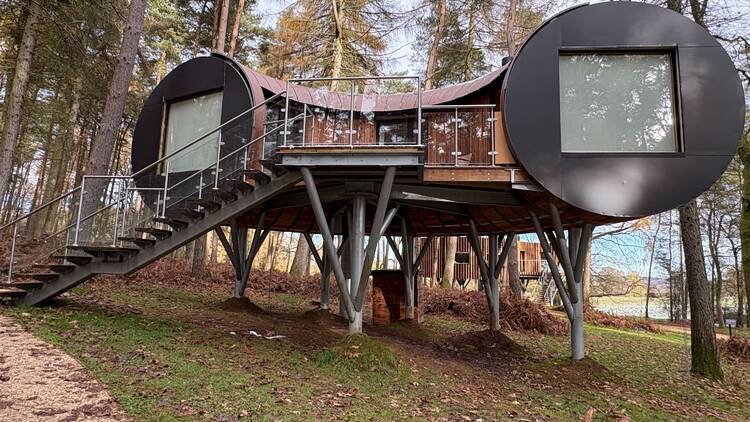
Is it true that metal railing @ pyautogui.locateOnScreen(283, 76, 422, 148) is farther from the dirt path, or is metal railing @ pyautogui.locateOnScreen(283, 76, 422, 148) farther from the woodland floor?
the dirt path

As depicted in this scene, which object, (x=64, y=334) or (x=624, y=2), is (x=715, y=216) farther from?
(x=64, y=334)

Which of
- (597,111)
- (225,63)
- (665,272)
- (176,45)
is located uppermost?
(176,45)

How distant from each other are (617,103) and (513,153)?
82.8 inches

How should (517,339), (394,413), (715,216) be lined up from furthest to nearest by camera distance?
1. (715,216)
2. (517,339)
3. (394,413)

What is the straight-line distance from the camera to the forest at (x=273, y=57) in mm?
10656

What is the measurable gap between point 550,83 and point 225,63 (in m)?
6.76

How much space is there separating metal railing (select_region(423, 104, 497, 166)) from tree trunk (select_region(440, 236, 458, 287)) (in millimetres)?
13633

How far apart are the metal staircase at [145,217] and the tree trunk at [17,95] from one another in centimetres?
394

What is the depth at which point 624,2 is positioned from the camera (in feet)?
25.8

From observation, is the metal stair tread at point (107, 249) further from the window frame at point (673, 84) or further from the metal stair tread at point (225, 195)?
the window frame at point (673, 84)

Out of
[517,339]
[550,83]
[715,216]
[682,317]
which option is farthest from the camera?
[682,317]

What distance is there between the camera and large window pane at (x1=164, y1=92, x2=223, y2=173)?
365 inches

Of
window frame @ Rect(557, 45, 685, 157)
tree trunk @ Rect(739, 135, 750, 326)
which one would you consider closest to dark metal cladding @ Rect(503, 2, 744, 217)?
→ window frame @ Rect(557, 45, 685, 157)

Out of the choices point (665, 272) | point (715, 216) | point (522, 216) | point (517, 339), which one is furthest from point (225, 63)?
point (665, 272)
